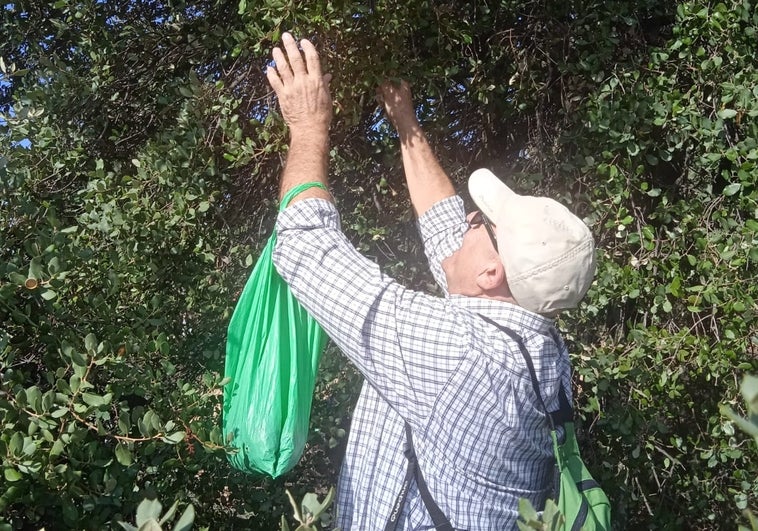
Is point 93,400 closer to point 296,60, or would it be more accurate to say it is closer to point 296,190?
point 296,190

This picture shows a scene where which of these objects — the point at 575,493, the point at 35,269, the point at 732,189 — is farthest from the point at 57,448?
the point at 732,189

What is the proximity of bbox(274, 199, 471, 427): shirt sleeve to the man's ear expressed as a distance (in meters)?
0.12

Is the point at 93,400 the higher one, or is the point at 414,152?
the point at 414,152

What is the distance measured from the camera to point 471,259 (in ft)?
6.52

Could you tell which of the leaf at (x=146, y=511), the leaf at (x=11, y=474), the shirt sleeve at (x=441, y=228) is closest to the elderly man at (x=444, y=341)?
the shirt sleeve at (x=441, y=228)

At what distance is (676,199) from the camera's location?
108 inches

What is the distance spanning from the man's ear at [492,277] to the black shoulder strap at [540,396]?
8cm

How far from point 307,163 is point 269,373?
0.59m

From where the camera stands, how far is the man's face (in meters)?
1.96

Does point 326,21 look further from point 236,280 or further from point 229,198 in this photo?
point 236,280

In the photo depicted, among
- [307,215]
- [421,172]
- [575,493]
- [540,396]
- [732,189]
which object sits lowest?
[575,493]

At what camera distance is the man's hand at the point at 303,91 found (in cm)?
203

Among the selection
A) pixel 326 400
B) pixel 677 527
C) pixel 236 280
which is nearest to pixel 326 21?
pixel 236 280

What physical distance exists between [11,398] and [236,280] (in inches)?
42.4
